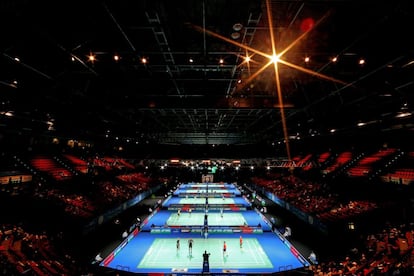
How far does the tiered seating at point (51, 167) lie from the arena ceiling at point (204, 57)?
10592 millimetres

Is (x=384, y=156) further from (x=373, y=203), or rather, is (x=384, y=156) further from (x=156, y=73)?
(x=156, y=73)

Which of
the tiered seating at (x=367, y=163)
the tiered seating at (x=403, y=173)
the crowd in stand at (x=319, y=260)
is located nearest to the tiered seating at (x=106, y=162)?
the crowd in stand at (x=319, y=260)

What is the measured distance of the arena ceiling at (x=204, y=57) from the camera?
24.7 feet

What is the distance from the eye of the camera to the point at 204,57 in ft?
34.5

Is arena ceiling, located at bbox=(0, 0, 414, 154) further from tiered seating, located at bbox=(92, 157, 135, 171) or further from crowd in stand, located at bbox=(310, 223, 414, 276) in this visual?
tiered seating, located at bbox=(92, 157, 135, 171)

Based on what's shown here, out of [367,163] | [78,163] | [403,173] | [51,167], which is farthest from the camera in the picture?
[78,163]

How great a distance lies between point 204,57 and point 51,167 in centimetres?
2477

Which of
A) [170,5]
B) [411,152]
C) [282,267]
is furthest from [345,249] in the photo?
[170,5]

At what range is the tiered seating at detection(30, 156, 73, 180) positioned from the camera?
25.3m

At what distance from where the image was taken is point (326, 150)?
40188 millimetres

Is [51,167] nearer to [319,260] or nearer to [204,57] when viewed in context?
[204,57]

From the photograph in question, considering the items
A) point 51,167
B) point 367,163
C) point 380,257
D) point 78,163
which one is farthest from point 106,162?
point 380,257

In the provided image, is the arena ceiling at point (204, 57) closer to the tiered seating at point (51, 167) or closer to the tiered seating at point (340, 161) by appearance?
the tiered seating at point (51, 167)

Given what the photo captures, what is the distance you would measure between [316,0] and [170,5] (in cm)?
402
